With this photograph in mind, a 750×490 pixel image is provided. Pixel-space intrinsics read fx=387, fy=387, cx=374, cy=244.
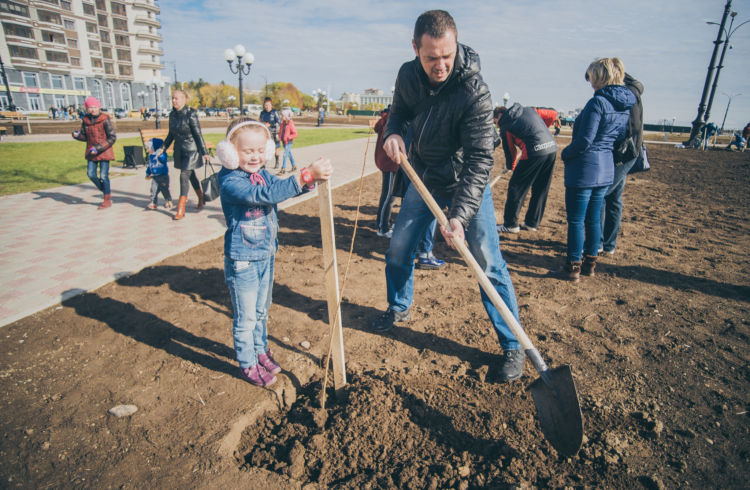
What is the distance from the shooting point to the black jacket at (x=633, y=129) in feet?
14.4

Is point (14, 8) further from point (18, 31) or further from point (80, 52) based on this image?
point (80, 52)

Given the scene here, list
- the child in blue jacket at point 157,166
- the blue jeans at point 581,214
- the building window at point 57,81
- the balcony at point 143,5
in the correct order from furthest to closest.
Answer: the balcony at point 143,5 → the building window at point 57,81 → the child in blue jacket at point 157,166 → the blue jeans at point 581,214

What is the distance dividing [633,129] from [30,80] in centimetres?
7296

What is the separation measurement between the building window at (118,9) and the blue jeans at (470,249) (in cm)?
8457

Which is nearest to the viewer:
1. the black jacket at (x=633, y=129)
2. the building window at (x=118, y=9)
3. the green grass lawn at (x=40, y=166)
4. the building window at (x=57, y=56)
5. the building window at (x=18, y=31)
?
the black jacket at (x=633, y=129)

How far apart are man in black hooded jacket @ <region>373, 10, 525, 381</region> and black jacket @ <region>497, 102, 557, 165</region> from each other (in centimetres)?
318

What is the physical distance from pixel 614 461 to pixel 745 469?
699 millimetres

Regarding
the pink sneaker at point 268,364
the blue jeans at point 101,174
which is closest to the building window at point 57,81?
the blue jeans at point 101,174

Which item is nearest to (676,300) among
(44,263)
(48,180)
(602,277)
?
(602,277)

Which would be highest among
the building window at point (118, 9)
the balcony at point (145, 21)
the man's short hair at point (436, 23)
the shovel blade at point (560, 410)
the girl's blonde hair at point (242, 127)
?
the building window at point (118, 9)

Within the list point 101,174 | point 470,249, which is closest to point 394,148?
point 470,249

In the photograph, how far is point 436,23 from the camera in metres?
2.32

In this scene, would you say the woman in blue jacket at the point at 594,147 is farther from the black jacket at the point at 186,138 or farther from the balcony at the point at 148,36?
the balcony at the point at 148,36

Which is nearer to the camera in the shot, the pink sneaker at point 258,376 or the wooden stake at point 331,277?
the wooden stake at point 331,277
